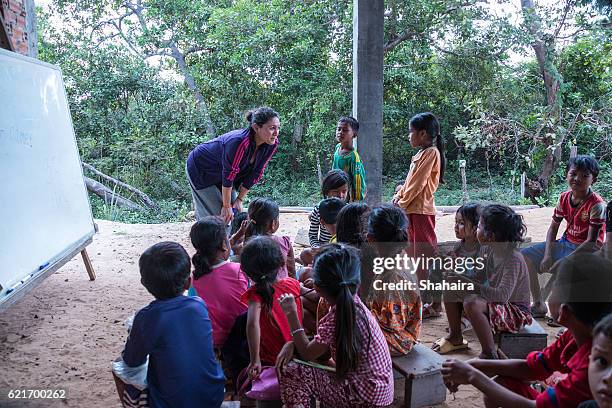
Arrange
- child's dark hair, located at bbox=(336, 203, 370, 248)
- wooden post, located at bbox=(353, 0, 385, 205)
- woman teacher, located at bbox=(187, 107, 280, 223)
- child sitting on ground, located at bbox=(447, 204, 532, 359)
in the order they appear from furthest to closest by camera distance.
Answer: wooden post, located at bbox=(353, 0, 385, 205), woman teacher, located at bbox=(187, 107, 280, 223), child's dark hair, located at bbox=(336, 203, 370, 248), child sitting on ground, located at bbox=(447, 204, 532, 359)

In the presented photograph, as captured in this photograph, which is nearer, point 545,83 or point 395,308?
point 395,308

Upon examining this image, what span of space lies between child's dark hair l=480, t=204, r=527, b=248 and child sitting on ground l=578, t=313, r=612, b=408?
1313 mm

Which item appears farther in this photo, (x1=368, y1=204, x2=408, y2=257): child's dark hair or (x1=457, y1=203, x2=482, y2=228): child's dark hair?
(x1=457, y1=203, x2=482, y2=228): child's dark hair

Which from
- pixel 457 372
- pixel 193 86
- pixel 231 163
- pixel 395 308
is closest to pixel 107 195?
pixel 193 86

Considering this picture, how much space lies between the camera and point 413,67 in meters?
10.1

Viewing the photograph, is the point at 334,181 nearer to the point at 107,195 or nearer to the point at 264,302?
the point at 264,302

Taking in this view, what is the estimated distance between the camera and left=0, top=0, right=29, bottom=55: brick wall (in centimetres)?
445

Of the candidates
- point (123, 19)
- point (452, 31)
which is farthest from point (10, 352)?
point (123, 19)

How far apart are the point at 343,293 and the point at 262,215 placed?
1.22 meters

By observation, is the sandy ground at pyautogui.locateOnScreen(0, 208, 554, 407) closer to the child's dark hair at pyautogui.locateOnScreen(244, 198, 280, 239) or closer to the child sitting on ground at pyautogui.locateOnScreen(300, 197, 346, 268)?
the child sitting on ground at pyautogui.locateOnScreen(300, 197, 346, 268)

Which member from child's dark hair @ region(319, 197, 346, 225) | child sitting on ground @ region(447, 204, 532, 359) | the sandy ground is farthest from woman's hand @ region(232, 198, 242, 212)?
child sitting on ground @ region(447, 204, 532, 359)

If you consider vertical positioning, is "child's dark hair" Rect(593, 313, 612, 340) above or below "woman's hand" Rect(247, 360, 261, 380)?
above

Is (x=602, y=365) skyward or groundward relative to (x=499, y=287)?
skyward

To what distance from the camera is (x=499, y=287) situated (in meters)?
2.54
